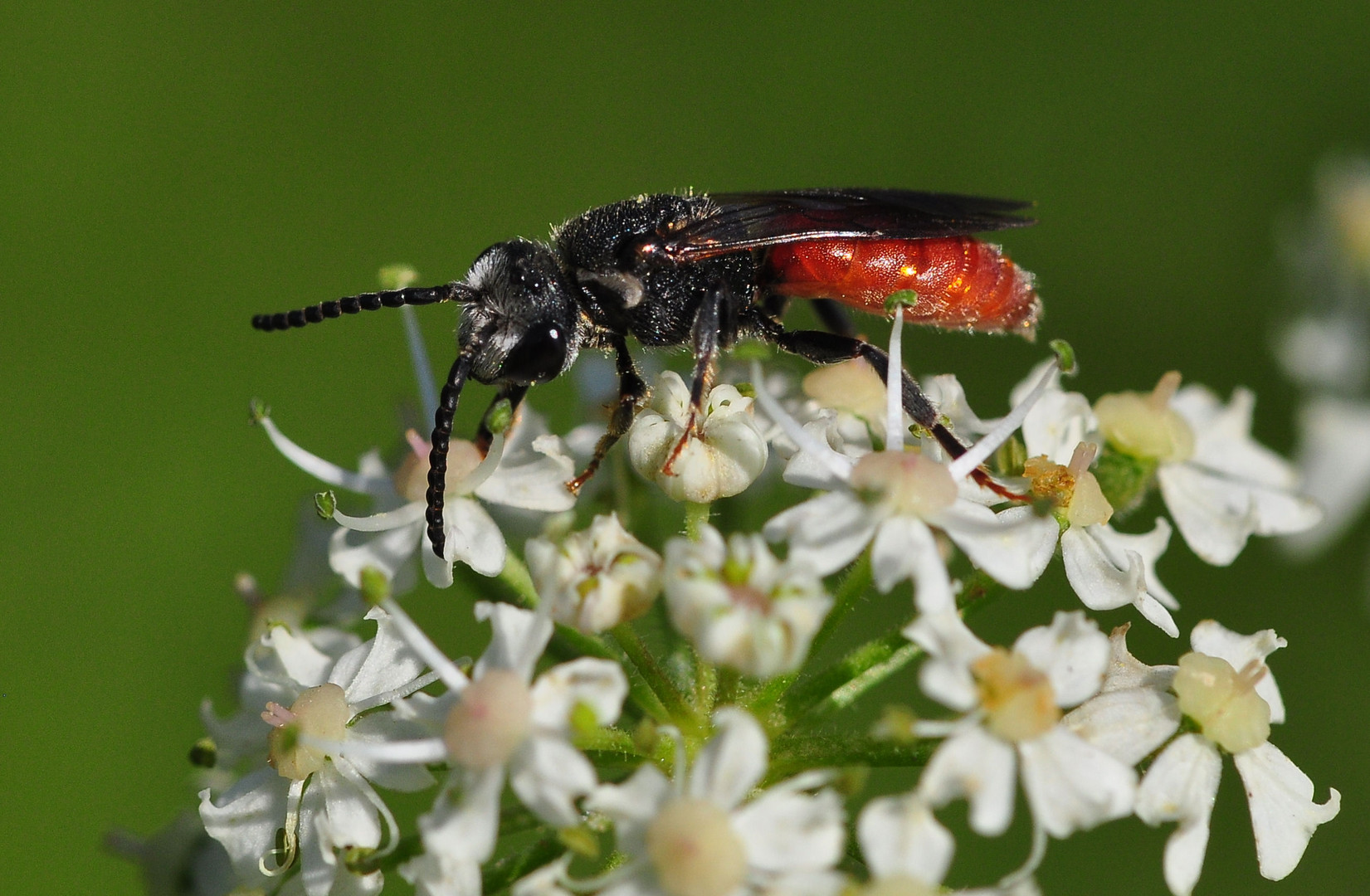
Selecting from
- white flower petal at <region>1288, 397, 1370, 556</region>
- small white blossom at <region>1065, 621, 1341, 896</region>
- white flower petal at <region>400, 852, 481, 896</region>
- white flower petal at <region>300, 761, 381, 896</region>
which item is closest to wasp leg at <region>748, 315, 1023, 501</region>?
small white blossom at <region>1065, 621, 1341, 896</region>

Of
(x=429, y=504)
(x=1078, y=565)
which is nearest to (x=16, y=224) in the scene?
(x=429, y=504)

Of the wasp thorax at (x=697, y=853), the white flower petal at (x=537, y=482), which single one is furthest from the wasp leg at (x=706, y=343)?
the wasp thorax at (x=697, y=853)

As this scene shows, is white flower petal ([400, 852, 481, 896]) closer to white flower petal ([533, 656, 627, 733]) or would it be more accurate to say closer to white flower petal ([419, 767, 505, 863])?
white flower petal ([419, 767, 505, 863])

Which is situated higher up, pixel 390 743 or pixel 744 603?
pixel 744 603

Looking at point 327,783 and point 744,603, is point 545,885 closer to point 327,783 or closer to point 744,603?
point 744,603

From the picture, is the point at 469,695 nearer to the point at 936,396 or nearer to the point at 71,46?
the point at 936,396

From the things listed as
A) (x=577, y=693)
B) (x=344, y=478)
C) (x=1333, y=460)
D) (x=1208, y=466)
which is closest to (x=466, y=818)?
(x=577, y=693)
